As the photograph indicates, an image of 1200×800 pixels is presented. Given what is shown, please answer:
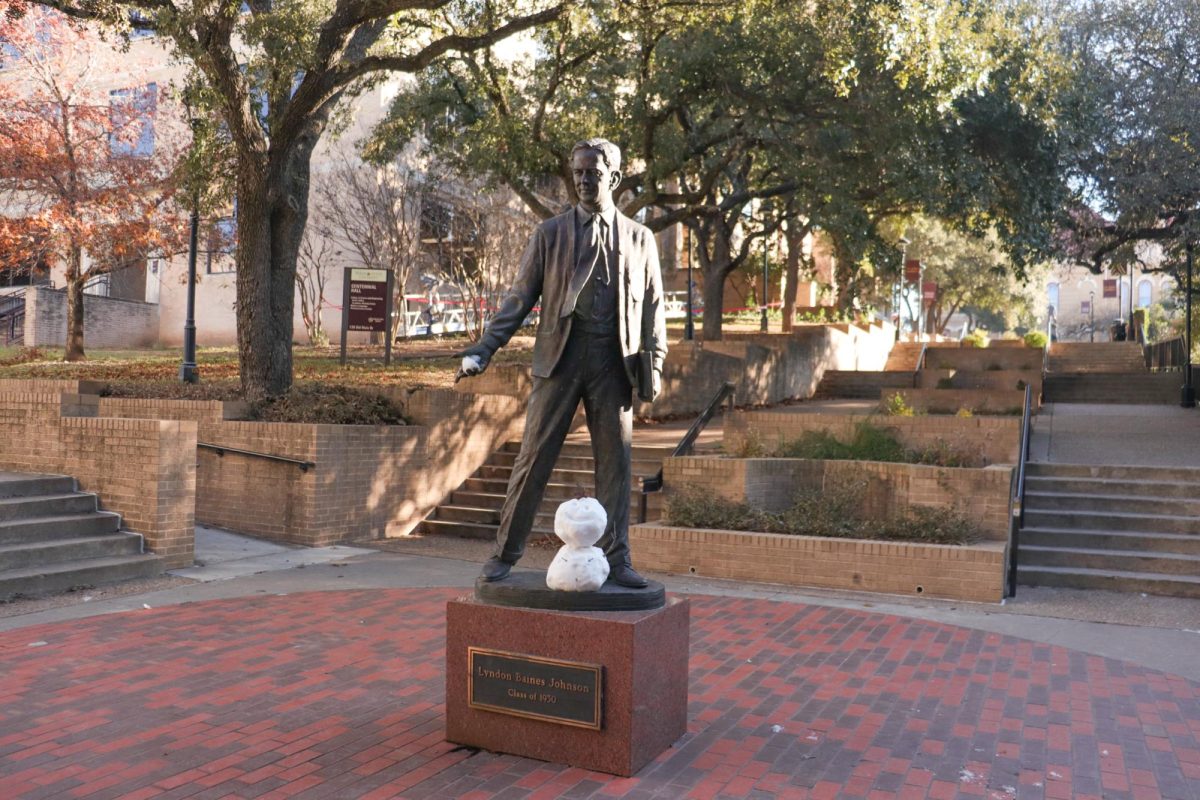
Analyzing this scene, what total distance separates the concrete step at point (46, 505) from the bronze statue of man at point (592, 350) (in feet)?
20.7

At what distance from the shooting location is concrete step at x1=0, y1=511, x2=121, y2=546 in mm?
9266

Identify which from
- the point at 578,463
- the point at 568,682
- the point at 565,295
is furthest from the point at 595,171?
the point at 578,463

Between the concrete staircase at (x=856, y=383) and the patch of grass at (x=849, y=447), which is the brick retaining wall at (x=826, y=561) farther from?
the concrete staircase at (x=856, y=383)

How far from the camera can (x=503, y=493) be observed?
1381 centimetres

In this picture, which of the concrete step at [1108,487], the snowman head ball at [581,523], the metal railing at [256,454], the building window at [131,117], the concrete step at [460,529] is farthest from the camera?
the building window at [131,117]

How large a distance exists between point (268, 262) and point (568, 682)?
10.4m

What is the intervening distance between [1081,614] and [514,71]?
46.8 feet

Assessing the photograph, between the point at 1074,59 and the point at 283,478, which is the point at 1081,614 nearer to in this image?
the point at 283,478

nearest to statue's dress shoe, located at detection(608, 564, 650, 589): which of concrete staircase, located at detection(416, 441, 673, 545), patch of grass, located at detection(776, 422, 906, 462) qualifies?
patch of grass, located at detection(776, 422, 906, 462)

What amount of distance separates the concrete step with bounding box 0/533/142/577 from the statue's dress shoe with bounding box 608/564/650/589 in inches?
234

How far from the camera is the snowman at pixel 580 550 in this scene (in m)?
5.02

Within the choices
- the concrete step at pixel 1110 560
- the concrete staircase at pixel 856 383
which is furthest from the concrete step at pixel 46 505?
the concrete staircase at pixel 856 383

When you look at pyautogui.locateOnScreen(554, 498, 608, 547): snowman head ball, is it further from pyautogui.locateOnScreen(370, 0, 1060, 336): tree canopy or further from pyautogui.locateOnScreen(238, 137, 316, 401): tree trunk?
pyautogui.locateOnScreen(370, 0, 1060, 336): tree canopy

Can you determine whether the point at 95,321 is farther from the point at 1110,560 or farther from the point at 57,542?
the point at 1110,560
